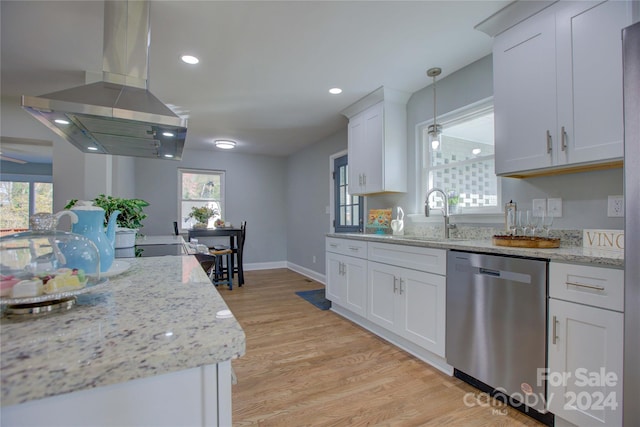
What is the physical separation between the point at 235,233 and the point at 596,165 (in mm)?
4358

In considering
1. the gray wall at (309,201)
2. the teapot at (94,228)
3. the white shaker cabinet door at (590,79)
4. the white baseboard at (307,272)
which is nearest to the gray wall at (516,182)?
the white shaker cabinet door at (590,79)

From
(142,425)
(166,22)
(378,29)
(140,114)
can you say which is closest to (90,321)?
(142,425)

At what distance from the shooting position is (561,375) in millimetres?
1431

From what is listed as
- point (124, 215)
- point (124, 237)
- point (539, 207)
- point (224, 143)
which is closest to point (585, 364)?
point (539, 207)

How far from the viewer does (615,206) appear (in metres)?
1.70

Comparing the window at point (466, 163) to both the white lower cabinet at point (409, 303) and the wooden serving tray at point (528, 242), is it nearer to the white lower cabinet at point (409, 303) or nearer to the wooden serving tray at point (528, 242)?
the wooden serving tray at point (528, 242)

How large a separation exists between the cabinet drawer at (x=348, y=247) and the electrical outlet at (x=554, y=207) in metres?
1.47

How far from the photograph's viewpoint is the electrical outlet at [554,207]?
196 centimetres

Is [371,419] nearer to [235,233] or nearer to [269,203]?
[235,233]

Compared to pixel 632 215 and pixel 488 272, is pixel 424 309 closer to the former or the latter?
pixel 488 272

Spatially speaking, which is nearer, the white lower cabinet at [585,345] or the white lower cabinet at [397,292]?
the white lower cabinet at [585,345]

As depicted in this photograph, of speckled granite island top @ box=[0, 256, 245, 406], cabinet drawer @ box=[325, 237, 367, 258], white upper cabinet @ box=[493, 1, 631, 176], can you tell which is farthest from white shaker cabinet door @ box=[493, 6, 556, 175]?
speckled granite island top @ box=[0, 256, 245, 406]

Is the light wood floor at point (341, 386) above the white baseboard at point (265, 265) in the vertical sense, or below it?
below

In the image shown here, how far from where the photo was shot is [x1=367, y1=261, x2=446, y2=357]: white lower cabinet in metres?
2.09
